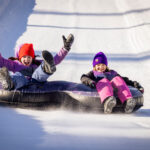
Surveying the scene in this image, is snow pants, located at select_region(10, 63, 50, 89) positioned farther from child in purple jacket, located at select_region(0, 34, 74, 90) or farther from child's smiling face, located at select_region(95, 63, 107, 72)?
child's smiling face, located at select_region(95, 63, 107, 72)

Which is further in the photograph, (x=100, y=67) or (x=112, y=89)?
(x=100, y=67)

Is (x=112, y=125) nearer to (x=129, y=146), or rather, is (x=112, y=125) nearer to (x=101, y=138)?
(x=101, y=138)

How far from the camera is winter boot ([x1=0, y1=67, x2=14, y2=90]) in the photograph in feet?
11.4

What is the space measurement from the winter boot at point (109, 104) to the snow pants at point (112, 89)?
4 cm

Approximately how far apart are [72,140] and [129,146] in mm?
402

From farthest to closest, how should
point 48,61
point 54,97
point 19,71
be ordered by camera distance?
point 19,71
point 54,97
point 48,61

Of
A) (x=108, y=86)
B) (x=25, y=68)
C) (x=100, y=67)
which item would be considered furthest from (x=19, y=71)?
(x=108, y=86)

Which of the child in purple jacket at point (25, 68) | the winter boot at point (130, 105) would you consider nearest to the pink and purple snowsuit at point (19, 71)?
the child in purple jacket at point (25, 68)

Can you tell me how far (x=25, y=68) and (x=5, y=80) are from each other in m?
0.45

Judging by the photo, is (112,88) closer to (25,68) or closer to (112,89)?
(112,89)

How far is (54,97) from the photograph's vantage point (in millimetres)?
3676

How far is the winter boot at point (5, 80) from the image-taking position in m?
3.49

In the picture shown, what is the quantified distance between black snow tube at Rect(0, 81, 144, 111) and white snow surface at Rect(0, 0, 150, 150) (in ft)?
0.33

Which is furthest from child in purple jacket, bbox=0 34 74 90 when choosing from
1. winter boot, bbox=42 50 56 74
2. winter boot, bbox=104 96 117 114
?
winter boot, bbox=104 96 117 114
